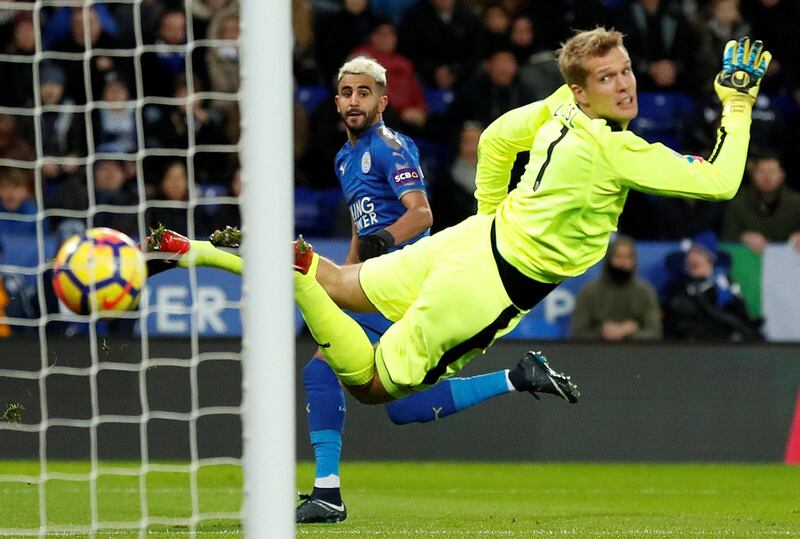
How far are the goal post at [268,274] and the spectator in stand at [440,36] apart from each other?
28.3 feet

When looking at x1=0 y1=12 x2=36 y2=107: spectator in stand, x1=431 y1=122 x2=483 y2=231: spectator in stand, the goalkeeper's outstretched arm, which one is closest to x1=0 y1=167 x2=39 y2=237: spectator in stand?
x1=0 y1=12 x2=36 y2=107: spectator in stand

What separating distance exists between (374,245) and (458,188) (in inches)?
205

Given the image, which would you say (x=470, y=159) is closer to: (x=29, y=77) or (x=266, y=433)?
(x=29, y=77)

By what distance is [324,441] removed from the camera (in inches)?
262

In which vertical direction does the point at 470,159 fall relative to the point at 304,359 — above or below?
above

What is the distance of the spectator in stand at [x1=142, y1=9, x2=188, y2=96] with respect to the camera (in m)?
11.3

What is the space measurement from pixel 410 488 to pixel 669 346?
9.13 feet

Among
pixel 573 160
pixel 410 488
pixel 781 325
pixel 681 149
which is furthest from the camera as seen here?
pixel 681 149

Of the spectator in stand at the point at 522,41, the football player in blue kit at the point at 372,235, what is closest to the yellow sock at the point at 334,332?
the football player in blue kit at the point at 372,235

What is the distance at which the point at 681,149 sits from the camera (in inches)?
478

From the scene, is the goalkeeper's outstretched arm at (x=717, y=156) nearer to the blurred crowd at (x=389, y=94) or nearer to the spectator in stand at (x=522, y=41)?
the blurred crowd at (x=389, y=94)

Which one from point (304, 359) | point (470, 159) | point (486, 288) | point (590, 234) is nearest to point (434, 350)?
point (486, 288)

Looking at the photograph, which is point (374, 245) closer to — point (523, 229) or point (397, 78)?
point (523, 229)

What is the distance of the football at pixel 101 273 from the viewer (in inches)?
216
